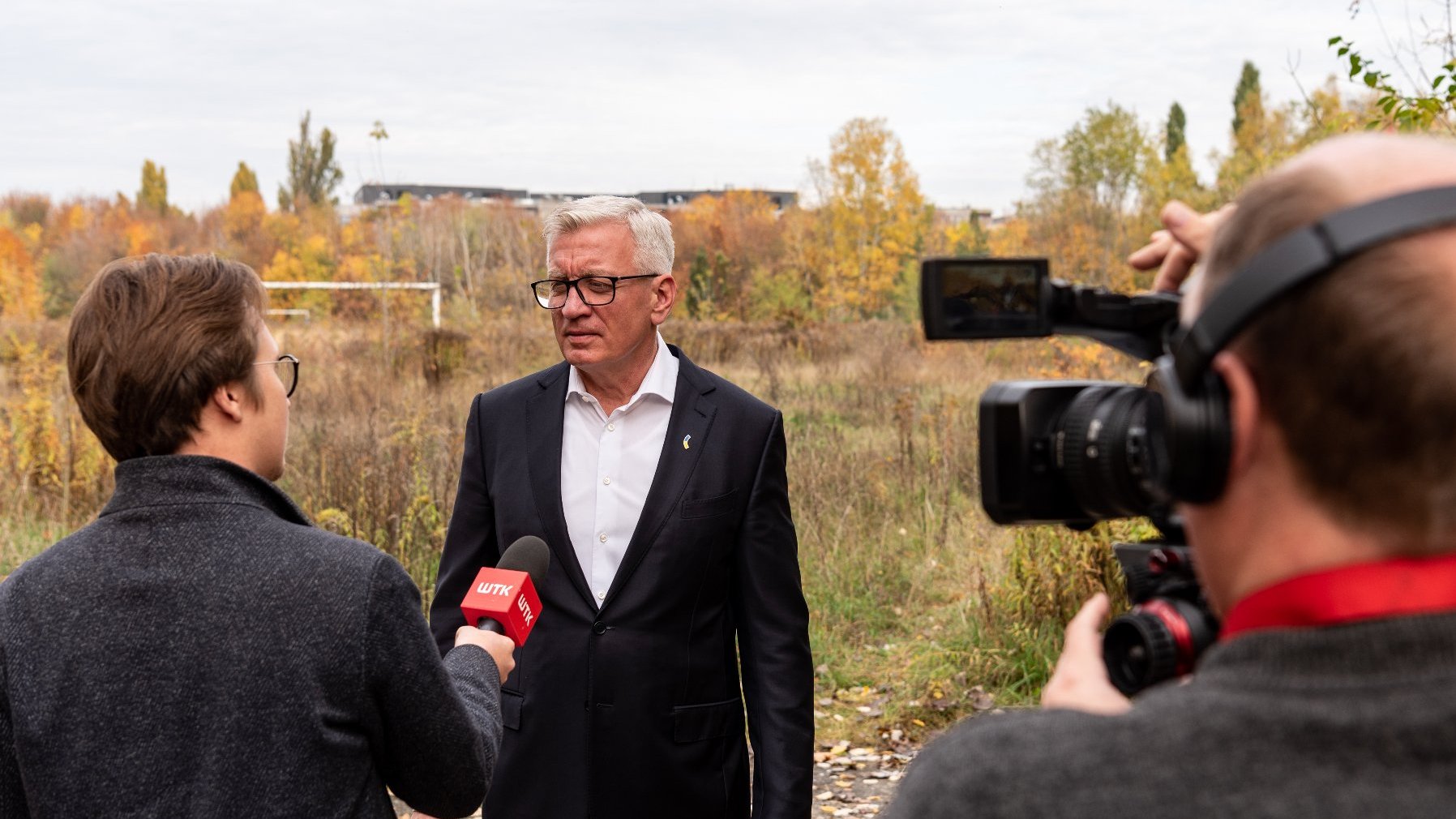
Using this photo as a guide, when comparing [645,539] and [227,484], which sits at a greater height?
[227,484]

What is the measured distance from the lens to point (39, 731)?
5.11 ft

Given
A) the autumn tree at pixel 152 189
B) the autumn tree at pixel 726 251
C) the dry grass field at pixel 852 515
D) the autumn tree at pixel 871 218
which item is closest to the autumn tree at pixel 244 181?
the autumn tree at pixel 152 189

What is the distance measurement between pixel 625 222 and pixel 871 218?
33.5m

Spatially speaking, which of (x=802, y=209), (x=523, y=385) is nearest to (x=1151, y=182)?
(x=802, y=209)

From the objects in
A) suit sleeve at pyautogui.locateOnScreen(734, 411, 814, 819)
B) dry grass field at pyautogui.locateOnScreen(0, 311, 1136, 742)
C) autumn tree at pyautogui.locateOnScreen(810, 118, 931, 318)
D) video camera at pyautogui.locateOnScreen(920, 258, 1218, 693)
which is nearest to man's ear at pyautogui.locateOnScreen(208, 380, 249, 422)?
video camera at pyautogui.locateOnScreen(920, 258, 1218, 693)

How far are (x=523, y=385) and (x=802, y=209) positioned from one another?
1544 inches

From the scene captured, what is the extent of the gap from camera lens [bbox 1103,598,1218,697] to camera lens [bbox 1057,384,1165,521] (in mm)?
109

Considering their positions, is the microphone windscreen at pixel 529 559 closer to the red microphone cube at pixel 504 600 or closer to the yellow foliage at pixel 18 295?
the red microphone cube at pixel 504 600

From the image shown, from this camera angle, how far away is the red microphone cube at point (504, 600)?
204 centimetres

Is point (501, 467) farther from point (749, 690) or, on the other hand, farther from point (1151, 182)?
point (1151, 182)

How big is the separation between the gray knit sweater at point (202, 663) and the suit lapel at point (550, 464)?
3.58 ft

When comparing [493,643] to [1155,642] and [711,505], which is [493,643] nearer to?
[711,505]

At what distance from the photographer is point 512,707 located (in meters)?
2.79

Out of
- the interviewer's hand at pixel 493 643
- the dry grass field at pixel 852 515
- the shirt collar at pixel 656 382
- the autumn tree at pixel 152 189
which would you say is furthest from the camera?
the autumn tree at pixel 152 189
